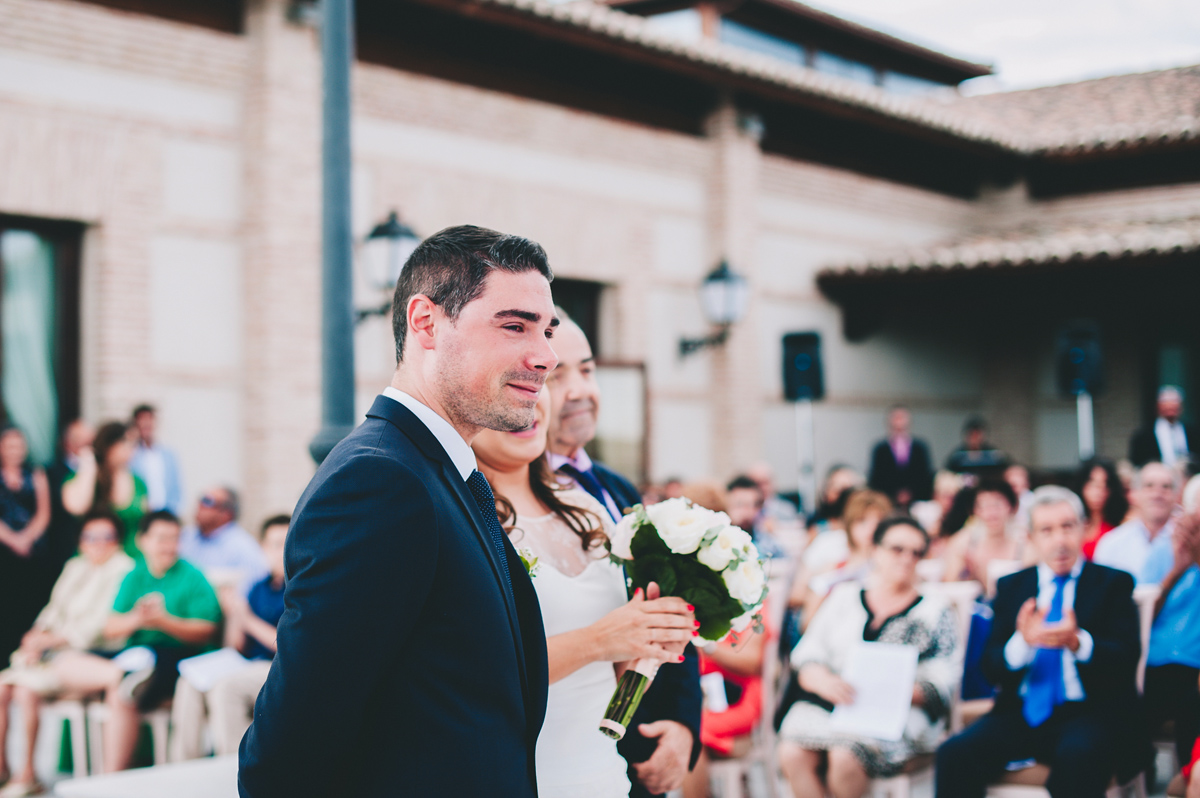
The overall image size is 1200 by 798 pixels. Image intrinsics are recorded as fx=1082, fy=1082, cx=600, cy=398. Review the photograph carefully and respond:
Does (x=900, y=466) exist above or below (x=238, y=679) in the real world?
above

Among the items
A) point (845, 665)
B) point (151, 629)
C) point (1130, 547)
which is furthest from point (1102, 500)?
point (151, 629)

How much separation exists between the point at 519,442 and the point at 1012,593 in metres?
2.67

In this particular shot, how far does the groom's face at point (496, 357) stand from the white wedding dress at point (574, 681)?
0.67 metres

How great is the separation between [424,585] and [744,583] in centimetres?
102

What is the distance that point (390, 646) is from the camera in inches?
56.9

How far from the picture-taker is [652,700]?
→ 2.55 m

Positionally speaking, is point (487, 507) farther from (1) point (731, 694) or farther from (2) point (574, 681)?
(1) point (731, 694)

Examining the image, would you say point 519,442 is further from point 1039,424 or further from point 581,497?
point 1039,424

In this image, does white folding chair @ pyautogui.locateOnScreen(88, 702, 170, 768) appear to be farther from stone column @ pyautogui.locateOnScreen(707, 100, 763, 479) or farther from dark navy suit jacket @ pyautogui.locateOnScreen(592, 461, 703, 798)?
stone column @ pyautogui.locateOnScreen(707, 100, 763, 479)

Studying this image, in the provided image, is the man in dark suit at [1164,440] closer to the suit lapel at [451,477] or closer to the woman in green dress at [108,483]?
the woman in green dress at [108,483]

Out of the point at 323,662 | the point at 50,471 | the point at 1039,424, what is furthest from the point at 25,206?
the point at 1039,424

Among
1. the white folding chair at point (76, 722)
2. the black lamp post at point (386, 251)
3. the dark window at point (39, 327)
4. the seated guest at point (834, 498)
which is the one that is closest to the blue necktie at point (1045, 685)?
the seated guest at point (834, 498)

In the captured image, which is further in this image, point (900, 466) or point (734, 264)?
point (734, 264)

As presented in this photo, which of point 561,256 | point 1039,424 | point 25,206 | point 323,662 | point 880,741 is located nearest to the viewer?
point 323,662
